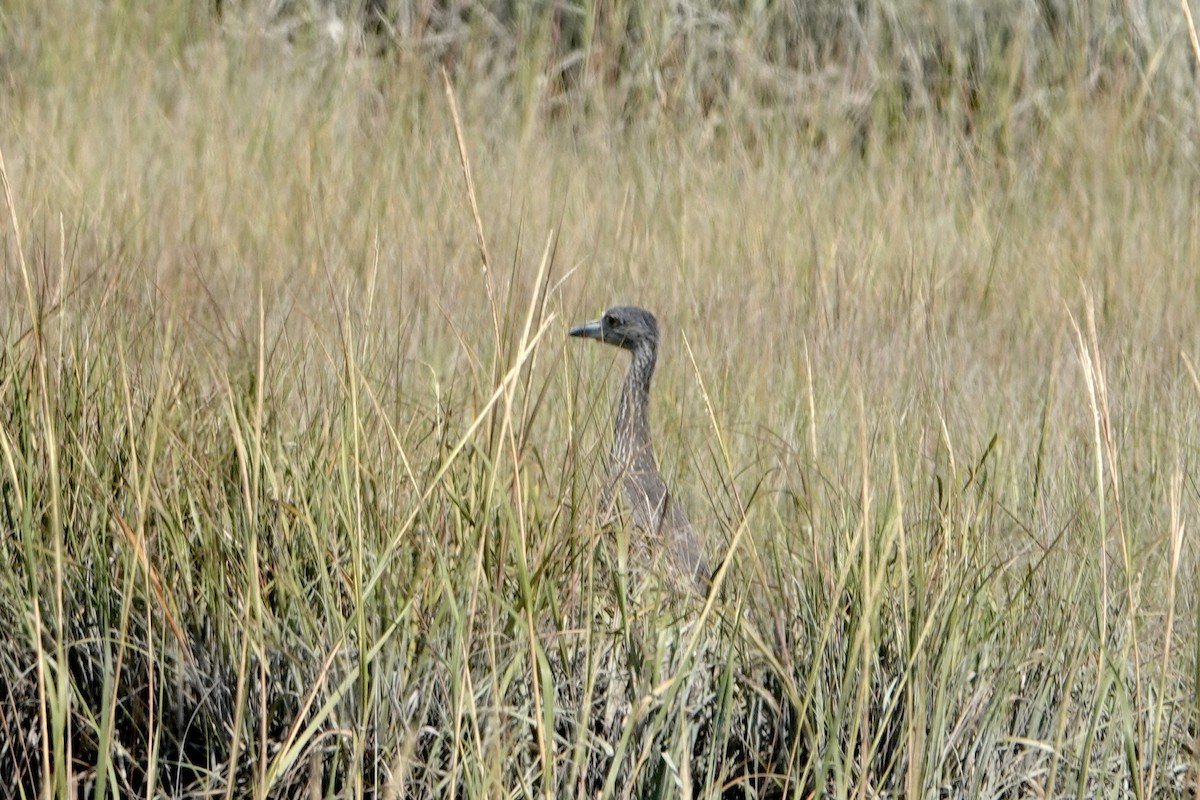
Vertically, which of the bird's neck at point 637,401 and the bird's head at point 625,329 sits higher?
the bird's head at point 625,329

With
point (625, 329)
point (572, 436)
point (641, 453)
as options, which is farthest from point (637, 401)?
point (572, 436)

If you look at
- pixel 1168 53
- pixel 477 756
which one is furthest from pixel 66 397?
pixel 1168 53

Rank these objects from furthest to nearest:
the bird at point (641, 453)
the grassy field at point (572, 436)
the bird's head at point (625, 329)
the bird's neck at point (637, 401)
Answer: the bird's head at point (625, 329) → the bird's neck at point (637, 401) → the bird at point (641, 453) → the grassy field at point (572, 436)

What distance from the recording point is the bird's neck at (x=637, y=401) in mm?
3260

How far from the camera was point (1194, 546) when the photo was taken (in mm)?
2736

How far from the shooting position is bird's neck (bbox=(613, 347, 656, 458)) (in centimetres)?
326

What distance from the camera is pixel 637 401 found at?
346 centimetres

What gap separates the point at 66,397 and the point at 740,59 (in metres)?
4.04

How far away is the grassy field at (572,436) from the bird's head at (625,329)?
6 centimetres

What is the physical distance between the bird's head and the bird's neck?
29 millimetres

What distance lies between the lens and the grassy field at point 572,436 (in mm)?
2039

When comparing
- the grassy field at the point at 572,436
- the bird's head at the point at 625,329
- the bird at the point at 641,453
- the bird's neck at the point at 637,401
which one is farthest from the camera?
the bird's head at the point at 625,329

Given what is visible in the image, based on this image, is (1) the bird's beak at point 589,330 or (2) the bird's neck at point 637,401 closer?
(2) the bird's neck at point 637,401

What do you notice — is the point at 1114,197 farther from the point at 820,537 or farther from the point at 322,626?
the point at 322,626
